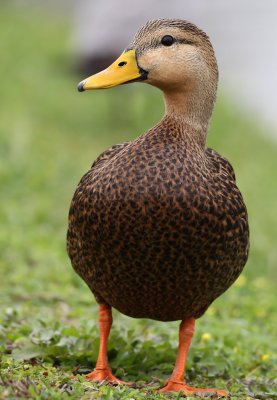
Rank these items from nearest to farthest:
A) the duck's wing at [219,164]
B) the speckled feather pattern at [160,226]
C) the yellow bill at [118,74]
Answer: the speckled feather pattern at [160,226] < the yellow bill at [118,74] < the duck's wing at [219,164]

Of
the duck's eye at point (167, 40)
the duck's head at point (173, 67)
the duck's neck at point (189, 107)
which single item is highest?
the duck's eye at point (167, 40)

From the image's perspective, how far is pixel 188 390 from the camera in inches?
181

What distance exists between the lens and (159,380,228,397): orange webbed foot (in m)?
4.54

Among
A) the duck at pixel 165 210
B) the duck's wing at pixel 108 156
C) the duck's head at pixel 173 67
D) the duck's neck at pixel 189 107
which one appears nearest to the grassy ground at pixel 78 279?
the duck at pixel 165 210

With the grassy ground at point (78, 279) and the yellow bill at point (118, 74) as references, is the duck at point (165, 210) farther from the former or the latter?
the grassy ground at point (78, 279)

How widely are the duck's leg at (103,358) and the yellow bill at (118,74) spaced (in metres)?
1.16

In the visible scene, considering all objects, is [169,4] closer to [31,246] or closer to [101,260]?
[31,246]

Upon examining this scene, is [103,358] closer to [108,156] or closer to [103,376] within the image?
[103,376]

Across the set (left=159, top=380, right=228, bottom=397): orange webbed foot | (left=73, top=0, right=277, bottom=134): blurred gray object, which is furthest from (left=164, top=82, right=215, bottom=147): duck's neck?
(left=73, top=0, right=277, bottom=134): blurred gray object

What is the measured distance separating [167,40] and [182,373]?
1637 mm

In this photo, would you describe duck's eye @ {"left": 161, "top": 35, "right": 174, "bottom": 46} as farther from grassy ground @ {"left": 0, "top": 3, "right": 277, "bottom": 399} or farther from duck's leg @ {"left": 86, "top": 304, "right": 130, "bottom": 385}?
grassy ground @ {"left": 0, "top": 3, "right": 277, "bottom": 399}

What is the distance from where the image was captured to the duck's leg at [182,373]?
4.58 m

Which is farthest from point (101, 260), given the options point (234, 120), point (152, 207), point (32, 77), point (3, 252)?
point (32, 77)

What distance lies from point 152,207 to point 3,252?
8.95 feet
